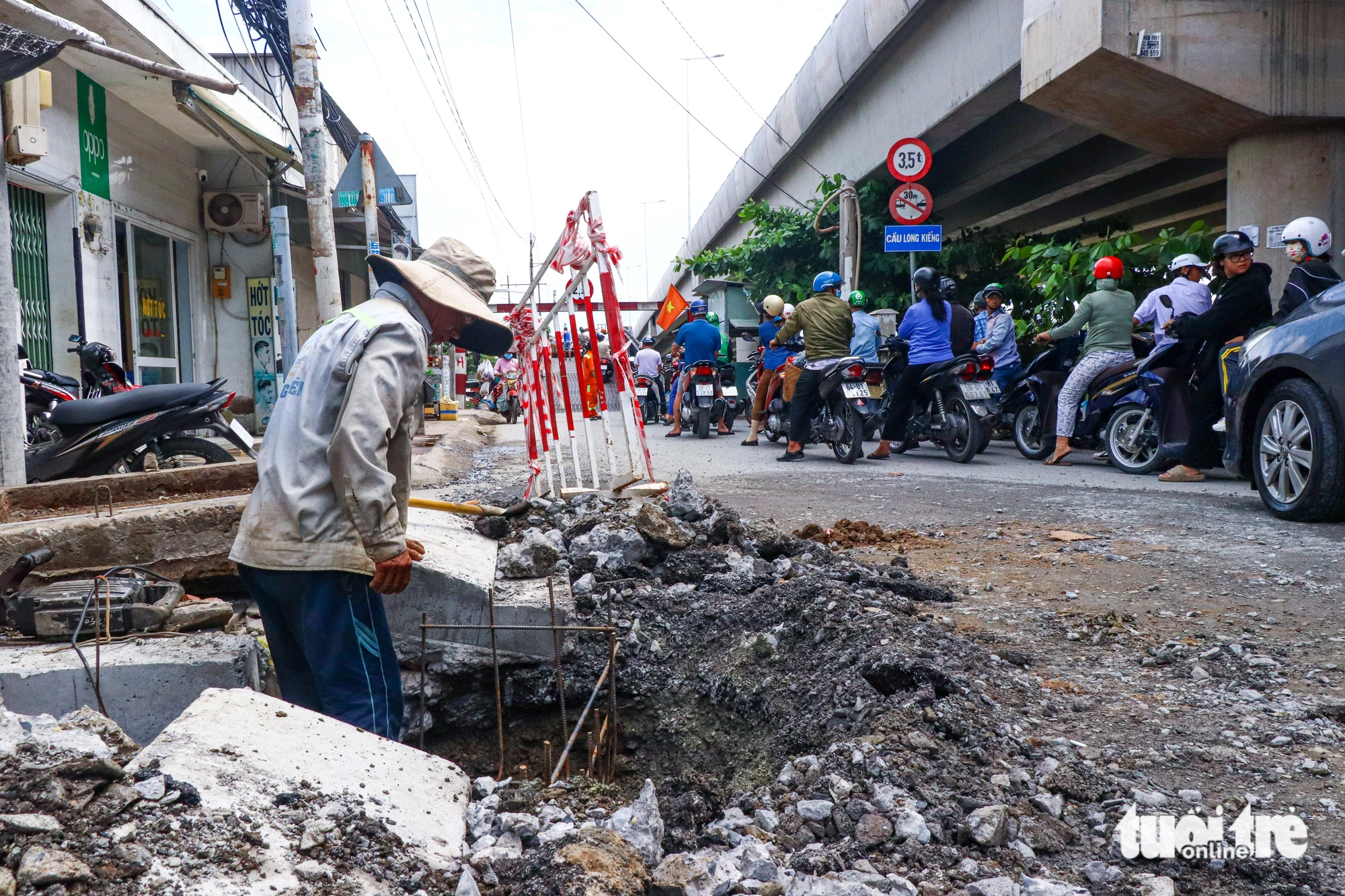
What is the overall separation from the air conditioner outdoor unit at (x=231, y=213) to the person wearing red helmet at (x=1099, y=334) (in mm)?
10378

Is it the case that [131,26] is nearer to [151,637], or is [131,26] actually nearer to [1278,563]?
[151,637]

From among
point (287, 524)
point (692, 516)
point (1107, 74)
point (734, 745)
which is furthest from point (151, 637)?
point (1107, 74)

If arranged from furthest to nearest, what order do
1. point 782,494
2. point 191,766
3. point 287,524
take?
point 782,494 < point 287,524 < point 191,766

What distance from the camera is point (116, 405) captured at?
6.18 meters

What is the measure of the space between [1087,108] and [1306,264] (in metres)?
3.59

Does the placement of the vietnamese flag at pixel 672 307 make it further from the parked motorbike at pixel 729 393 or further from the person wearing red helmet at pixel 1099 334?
the person wearing red helmet at pixel 1099 334

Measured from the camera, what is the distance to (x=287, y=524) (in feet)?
8.75

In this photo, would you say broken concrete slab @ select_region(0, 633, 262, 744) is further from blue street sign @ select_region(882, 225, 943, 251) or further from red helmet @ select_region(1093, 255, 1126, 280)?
blue street sign @ select_region(882, 225, 943, 251)

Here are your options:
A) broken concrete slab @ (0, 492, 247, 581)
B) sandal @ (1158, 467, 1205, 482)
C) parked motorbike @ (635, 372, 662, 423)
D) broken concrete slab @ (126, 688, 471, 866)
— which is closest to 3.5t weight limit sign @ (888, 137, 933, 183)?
sandal @ (1158, 467, 1205, 482)

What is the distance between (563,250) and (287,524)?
13.2 feet

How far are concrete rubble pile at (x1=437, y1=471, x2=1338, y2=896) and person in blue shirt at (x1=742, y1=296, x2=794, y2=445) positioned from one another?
673 centimetres

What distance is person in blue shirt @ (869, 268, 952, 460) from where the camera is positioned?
9.67 metres

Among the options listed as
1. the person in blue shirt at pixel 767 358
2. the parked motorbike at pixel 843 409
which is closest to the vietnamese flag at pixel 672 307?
the person in blue shirt at pixel 767 358

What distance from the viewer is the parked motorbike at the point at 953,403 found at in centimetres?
932
